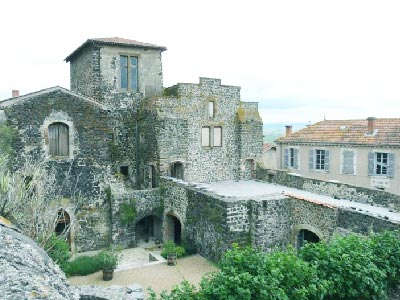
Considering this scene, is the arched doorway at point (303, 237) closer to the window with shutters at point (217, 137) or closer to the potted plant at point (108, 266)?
the potted plant at point (108, 266)

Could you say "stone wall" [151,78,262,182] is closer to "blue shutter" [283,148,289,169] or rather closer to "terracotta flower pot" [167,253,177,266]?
"terracotta flower pot" [167,253,177,266]

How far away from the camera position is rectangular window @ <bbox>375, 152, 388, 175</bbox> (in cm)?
2103

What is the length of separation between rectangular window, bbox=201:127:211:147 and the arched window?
25.1 feet

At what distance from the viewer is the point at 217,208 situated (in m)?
13.2

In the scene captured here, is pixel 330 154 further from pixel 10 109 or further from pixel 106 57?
pixel 10 109

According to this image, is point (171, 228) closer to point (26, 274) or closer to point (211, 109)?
point (211, 109)

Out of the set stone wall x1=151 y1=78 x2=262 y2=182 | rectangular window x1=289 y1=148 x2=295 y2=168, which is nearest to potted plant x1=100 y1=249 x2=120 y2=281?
stone wall x1=151 y1=78 x2=262 y2=182

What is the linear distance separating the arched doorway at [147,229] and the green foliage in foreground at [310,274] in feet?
33.5

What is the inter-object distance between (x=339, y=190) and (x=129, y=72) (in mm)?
12443

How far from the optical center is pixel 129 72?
61.9 feet

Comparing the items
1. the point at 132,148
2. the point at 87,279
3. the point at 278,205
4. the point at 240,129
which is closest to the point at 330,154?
the point at 240,129

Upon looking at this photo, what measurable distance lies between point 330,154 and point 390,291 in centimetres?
1595

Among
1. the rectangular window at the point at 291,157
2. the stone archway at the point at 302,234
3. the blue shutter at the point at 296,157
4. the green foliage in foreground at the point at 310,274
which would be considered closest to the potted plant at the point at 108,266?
the green foliage in foreground at the point at 310,274

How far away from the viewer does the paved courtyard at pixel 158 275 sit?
470 inches
